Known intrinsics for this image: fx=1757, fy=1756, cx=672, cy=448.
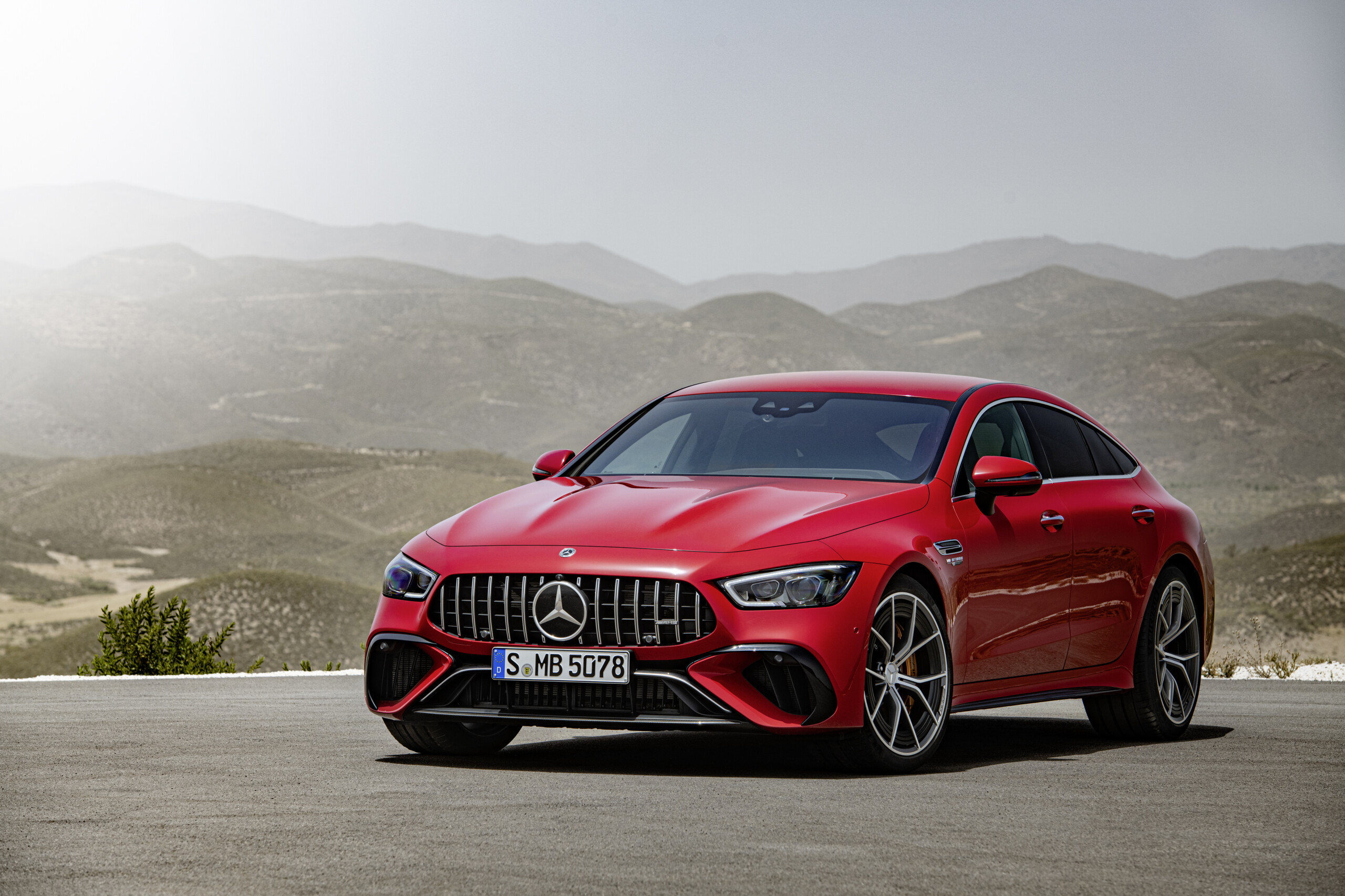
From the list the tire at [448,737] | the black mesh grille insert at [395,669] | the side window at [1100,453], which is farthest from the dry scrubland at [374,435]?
the black mesh grille insert at [395,669]

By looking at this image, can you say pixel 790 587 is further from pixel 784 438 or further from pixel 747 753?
pixel 784 438

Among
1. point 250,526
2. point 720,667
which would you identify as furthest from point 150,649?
point 250,526

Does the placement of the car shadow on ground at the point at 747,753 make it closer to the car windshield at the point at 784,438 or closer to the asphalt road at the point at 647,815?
the asphalt road at the point at 647,815

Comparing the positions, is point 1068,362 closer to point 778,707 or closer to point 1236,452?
point 1236,452

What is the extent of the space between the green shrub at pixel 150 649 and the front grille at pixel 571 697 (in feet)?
39.2

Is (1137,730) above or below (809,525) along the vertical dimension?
below

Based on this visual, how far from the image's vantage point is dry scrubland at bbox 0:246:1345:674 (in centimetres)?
5703

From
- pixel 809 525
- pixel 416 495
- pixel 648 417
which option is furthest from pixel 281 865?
pixel 416 495

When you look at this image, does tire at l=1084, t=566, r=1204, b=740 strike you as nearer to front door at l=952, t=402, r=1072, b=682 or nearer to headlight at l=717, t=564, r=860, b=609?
front door at l=952, t=402, r=1072, b=682

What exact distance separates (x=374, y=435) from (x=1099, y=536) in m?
161

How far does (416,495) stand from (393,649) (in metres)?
97.4

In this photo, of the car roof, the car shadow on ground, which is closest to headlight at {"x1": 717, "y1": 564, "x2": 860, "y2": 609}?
the car shadow on ground

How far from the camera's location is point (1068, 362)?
18225cm

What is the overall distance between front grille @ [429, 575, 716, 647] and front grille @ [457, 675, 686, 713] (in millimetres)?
176
